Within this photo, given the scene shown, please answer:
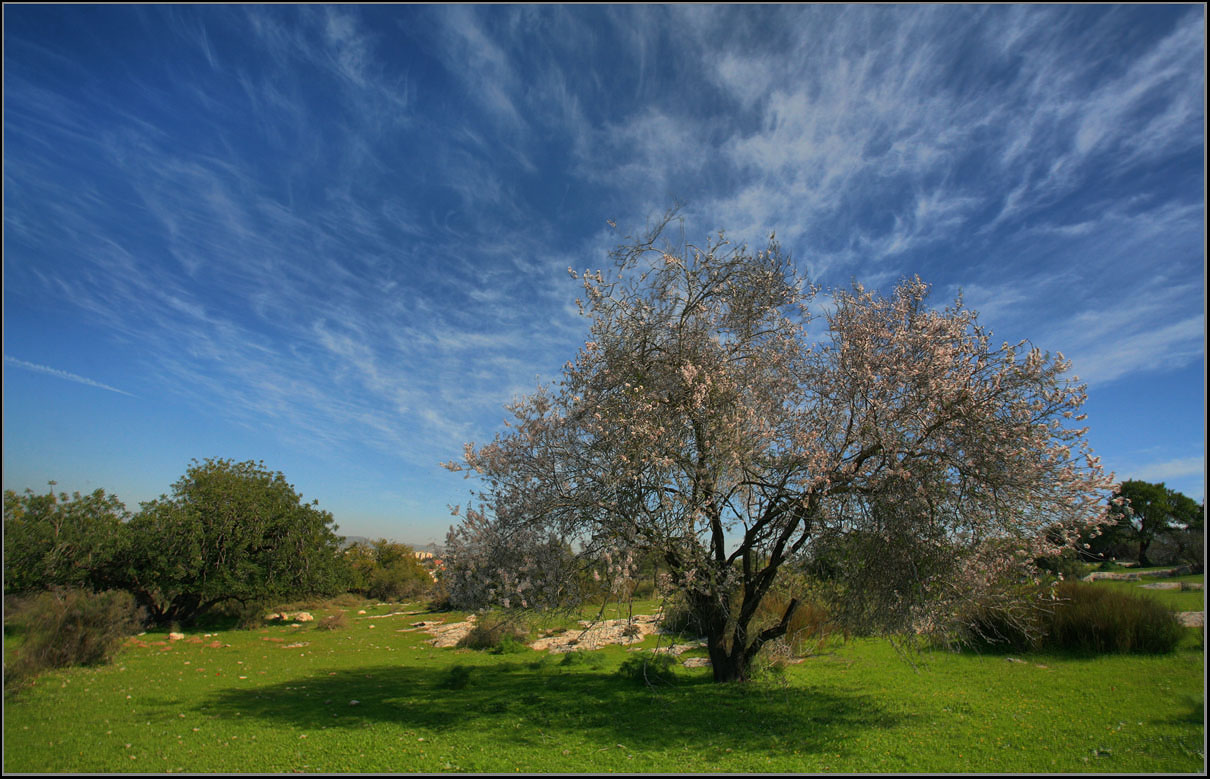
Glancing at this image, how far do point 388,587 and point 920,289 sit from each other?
5286cm

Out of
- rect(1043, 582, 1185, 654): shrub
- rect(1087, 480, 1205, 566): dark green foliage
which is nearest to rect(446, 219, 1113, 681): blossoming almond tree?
rect(1043, 582, 1185, 654): shrub

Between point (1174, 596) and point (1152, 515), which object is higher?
point (1152, 515)

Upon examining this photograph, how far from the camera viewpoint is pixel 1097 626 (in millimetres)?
15695

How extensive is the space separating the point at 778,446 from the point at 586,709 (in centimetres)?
687

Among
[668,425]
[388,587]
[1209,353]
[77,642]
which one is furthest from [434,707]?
[388,587]

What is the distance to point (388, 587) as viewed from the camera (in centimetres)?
5128

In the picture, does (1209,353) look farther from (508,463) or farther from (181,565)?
(181,565)

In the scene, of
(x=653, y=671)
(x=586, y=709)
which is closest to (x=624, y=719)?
(x=586, y=709)

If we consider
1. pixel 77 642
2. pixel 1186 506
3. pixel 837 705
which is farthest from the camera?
pixel 1186 506

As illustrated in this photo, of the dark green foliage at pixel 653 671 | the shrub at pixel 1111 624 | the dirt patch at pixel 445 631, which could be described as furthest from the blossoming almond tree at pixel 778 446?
the dirt patch at pixel 445 631

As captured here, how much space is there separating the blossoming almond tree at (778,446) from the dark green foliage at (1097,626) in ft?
22.5

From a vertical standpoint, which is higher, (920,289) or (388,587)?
(920,289)

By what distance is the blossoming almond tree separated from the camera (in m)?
9.12

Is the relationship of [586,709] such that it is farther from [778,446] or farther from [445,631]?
[445,631]
